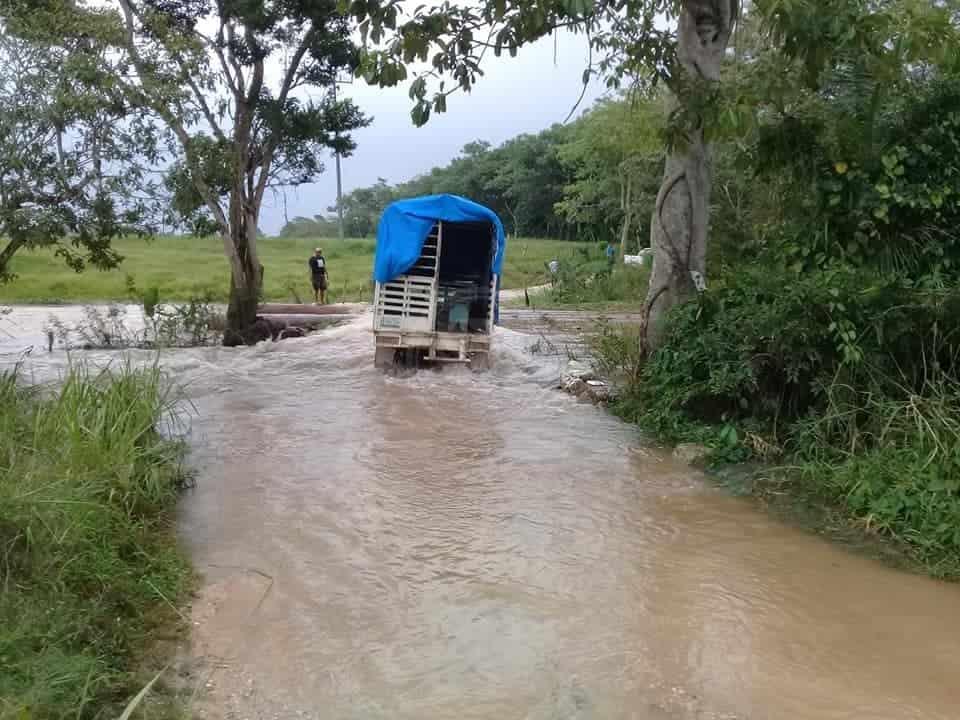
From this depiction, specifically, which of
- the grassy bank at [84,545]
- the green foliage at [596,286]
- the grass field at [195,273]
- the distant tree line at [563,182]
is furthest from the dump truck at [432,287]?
the green foliage at [596,286]

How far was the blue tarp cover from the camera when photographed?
42.5 feet

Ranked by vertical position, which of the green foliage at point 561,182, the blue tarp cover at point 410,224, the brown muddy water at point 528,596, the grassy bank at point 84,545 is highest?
the green foliage at point 561,182

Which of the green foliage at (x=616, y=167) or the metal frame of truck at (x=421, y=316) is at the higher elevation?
the green foliage at (x=616, y=167)

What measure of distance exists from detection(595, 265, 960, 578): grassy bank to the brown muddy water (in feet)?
1.26

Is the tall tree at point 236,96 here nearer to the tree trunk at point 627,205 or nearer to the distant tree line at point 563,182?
the distant tree line at point 563,182

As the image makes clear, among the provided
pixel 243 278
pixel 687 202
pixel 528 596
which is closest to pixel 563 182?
pixel 243 278

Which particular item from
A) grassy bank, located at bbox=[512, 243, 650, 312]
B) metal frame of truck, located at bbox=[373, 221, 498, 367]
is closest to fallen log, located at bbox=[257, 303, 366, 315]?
grassy bank, located at bbox=[512, 243, 650, 312]

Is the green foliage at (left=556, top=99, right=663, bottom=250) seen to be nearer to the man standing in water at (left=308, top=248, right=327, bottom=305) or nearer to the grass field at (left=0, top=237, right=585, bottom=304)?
the grass field at (left=0, top=237, right=585, bottom=304)

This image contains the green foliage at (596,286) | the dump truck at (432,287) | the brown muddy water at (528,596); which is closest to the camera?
the brown muddy water at (528,596)

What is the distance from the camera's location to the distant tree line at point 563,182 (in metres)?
27.6

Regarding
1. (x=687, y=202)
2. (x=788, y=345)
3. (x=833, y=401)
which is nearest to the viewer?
(x=833, y=401)

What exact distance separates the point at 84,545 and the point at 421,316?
29.5ft

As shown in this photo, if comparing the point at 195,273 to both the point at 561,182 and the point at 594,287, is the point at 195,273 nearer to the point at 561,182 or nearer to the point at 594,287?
the point at 594,287

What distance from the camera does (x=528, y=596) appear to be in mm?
5121
